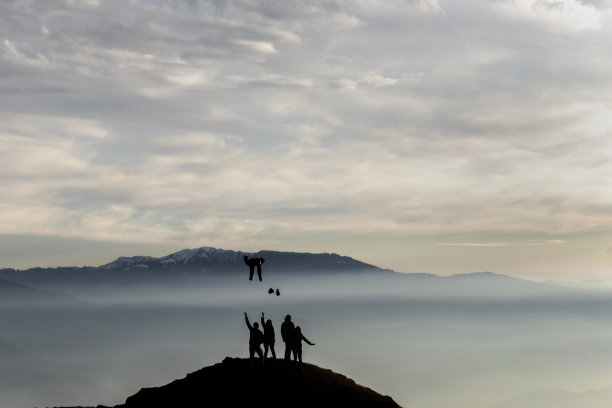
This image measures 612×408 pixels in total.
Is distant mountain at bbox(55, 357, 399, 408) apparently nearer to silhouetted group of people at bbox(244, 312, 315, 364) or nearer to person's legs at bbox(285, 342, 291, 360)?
person's legs at bbox(285, 342, 291, 360)

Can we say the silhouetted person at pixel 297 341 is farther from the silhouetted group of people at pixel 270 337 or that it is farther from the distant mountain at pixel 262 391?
the distant mountain at pixel 262 391

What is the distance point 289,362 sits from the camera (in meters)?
43.1

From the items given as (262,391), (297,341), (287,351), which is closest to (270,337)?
(297,341)

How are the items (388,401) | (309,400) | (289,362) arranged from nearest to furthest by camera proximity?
(309,400) → (388,401) → (289,362)

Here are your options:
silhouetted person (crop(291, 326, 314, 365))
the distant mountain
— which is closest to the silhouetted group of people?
silhouetted person (crop(291, 326, 314, 365))

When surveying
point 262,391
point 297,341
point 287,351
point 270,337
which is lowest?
point 262,391

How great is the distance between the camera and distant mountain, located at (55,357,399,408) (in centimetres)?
3738

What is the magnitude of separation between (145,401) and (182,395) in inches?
114

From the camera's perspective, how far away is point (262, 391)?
3838 centimetres

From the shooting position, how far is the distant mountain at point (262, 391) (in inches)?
1471

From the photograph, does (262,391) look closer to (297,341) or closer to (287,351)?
(287,351)

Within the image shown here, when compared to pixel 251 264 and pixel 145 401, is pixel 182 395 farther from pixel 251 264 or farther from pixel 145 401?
pixel 251 264

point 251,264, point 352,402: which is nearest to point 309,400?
point 352,402

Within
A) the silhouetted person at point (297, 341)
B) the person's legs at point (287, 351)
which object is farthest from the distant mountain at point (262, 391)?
the silhouetted person at point (297, 341)
